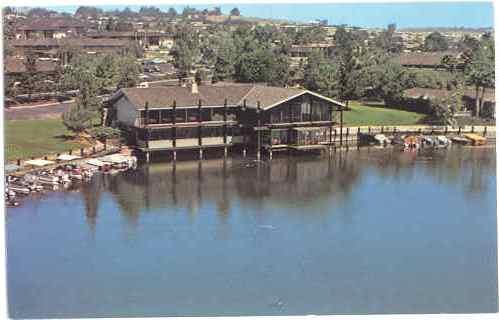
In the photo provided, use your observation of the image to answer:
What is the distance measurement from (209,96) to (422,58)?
1428 cm

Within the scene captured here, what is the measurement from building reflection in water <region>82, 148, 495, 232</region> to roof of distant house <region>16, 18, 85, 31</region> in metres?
6.66

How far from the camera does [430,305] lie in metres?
11.4

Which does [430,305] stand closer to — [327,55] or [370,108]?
[370,108]

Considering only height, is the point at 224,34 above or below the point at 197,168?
above

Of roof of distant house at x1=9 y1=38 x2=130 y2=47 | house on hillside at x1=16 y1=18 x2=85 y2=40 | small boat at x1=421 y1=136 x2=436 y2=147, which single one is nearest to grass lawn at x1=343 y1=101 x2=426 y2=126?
small boat at x1=421 y1=136 x2=436 y2=147

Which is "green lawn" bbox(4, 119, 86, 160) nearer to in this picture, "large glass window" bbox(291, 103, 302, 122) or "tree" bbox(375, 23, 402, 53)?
"large glass window" bbox(291, 103, 302, 122)

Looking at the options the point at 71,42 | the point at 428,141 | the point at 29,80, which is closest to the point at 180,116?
the point at 29,80

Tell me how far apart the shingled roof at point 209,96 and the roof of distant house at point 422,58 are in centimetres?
1111

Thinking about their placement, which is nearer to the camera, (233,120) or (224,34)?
(233,120)

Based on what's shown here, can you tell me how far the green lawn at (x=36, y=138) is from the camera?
61.6ft

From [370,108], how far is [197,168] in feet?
30.5

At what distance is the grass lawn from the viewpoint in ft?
86.1

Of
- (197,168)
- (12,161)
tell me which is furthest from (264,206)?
(12,161)

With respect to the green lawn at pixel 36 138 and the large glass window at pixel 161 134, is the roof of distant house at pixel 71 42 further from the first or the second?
the large glass window at pixel 161 134
